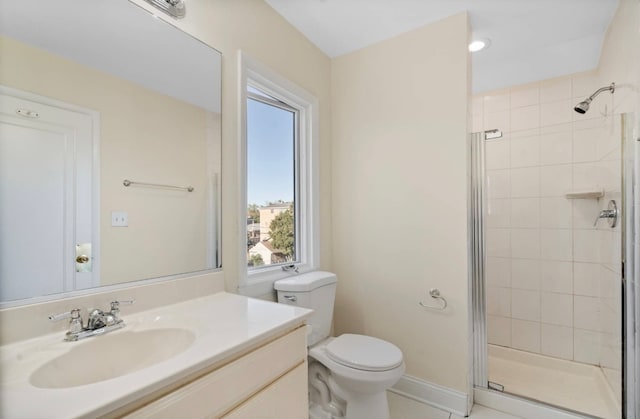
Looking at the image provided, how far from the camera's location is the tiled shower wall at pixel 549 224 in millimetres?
2143

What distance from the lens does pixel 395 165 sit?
206cm

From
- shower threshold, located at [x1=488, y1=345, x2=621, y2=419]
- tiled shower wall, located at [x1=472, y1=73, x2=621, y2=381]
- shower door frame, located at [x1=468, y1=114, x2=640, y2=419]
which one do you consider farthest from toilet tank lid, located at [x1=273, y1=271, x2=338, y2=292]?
shower threshold, located at [x1=488, y1=345, x2=621, y2=419]

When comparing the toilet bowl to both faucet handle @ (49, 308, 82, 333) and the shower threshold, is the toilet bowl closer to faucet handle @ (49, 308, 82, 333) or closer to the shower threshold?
the shower threshold

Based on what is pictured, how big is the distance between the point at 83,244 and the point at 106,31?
0.77 m

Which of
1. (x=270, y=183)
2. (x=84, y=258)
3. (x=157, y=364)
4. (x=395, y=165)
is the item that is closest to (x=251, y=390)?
(x=157, y=364)

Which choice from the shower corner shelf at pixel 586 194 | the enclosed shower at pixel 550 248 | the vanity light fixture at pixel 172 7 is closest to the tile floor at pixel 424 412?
the enclosed shower at pixel 550 248

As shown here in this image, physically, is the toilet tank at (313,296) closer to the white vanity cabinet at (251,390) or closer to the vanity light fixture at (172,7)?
the white vanity cabinet at (251,390)

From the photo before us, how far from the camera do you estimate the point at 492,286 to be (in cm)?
250

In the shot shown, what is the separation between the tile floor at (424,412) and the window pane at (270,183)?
1126 mm

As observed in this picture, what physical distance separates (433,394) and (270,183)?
169cm

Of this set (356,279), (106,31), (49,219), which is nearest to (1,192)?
(49,219)

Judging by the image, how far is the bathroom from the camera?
154 centimetres

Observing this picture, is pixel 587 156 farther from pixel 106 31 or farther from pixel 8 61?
pixel 8 61

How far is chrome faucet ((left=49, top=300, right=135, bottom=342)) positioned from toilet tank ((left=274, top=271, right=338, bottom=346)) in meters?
0.87
